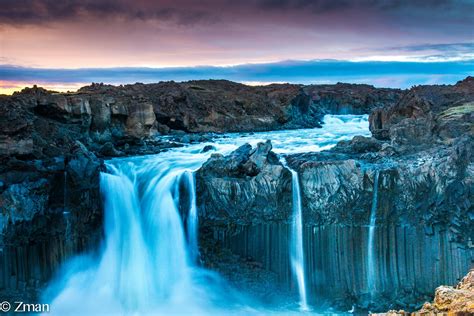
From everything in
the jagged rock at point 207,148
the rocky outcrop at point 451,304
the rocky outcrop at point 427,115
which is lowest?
the rocky outcrop at point 451,304

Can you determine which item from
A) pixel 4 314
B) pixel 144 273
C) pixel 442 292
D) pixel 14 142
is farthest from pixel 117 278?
pixel 442 292

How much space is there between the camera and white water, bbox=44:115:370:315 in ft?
48.8

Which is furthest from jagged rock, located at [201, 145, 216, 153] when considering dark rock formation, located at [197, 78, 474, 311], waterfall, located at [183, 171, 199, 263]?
waterfall, located at [183, 171, 199, 263]

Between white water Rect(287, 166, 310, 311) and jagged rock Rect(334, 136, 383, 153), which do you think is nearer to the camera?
white water Rect(287, 166, 310, 311)

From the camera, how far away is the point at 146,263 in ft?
53.2

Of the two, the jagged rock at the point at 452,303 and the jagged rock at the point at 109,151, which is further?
the jagged rock at the point at 109,151

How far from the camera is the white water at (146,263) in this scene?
14.9 metres

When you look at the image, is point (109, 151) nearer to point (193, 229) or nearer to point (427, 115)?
point (193, 229)

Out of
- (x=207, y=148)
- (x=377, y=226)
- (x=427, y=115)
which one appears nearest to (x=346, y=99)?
(x=207, y=148)

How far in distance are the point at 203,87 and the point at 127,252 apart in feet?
98.8

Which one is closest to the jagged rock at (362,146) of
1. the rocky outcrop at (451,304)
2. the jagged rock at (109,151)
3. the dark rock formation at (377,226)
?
the dark rock formation at (377,226)

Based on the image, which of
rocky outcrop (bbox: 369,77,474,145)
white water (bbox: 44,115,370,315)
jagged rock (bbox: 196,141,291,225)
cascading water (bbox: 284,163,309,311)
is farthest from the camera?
rocky outcrop (bbox: 369,77,474,145)

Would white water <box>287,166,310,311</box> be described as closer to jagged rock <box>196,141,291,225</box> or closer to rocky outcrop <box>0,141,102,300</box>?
jagged rock <box>196,141,291,225</box>

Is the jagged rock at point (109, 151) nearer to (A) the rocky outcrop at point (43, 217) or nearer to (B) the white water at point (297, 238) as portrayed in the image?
(A) the rocky outcrop at point (43, 217)
